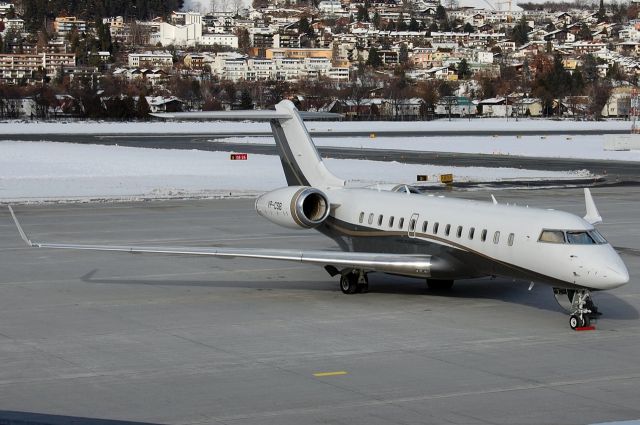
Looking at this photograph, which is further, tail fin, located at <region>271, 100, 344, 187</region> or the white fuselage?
tail fin, located at <region>271, 100, 344, 187</region>

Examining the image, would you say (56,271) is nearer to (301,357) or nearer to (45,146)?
(301,357)

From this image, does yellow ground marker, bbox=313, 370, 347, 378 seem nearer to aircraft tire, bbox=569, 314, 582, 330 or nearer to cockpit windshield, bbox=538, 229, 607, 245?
aircraft tire, bbox=569, 314, 582, 330

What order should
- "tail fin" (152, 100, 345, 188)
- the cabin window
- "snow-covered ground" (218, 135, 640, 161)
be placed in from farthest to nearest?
1. "snow-covered ground" (218, 135, 640, 161)
2. "tail fin" (152, 100, 345, 188)
3. the cabin window

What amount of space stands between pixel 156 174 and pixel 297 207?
33.7 metres

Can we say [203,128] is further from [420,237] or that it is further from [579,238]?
[579,238]

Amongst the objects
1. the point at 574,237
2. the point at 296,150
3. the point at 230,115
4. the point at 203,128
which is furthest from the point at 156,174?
the point at 203,128

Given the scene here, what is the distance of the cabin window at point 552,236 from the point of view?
22.0 meters

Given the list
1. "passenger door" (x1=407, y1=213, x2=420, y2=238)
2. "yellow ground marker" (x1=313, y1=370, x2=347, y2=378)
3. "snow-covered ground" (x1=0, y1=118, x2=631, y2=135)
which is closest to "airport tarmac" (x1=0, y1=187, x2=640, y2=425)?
"yellow ground marker" (x1=313, y1=370, x2=347, y2=378)

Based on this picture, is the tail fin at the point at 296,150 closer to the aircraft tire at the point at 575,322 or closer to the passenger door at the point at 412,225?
the passenger door at the point at 412,225

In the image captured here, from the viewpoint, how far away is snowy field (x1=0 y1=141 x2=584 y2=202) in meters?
51.0

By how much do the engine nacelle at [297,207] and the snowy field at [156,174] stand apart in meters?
22.7

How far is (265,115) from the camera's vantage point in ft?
94.0

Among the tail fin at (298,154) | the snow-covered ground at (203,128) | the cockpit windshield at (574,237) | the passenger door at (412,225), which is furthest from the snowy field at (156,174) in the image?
the snow-covered ground at (203,128)

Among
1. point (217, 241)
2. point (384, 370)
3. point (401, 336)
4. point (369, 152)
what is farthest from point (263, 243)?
point (369, 152)
